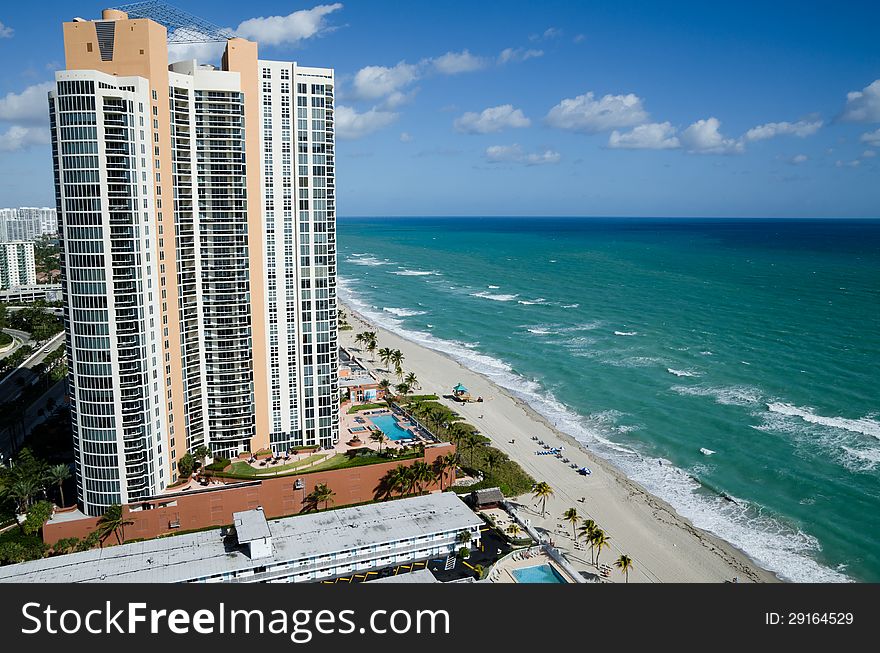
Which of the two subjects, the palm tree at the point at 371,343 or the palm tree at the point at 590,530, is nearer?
the palm tree at the point at 590,530

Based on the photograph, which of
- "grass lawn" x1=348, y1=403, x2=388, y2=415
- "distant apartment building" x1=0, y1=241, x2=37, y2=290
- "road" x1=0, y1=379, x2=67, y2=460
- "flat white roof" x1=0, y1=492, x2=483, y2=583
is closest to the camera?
"flat white roof" x1=0, y1=492, x2=483, y2=583

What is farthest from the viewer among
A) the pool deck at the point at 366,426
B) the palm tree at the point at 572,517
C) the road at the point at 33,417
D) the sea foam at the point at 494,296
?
the sea foam at the point at 494,296

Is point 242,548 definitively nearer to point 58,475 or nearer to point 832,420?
point 58,475

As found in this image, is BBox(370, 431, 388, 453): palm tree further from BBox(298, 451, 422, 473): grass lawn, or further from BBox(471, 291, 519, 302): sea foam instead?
BBox(471, 291, 519, 302): sea foam

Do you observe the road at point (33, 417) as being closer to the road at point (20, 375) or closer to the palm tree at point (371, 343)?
the road at point (20, 375)

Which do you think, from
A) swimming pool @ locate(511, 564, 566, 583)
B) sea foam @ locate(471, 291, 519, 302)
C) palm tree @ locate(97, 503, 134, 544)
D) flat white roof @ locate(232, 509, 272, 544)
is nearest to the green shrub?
flat white roof @ locate(232, 509, 272, 544)

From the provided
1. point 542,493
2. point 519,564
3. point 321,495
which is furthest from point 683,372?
point 321,495

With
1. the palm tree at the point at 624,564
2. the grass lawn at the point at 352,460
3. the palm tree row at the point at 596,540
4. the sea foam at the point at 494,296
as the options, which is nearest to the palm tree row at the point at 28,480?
the grass lawn at the point at 352,460
